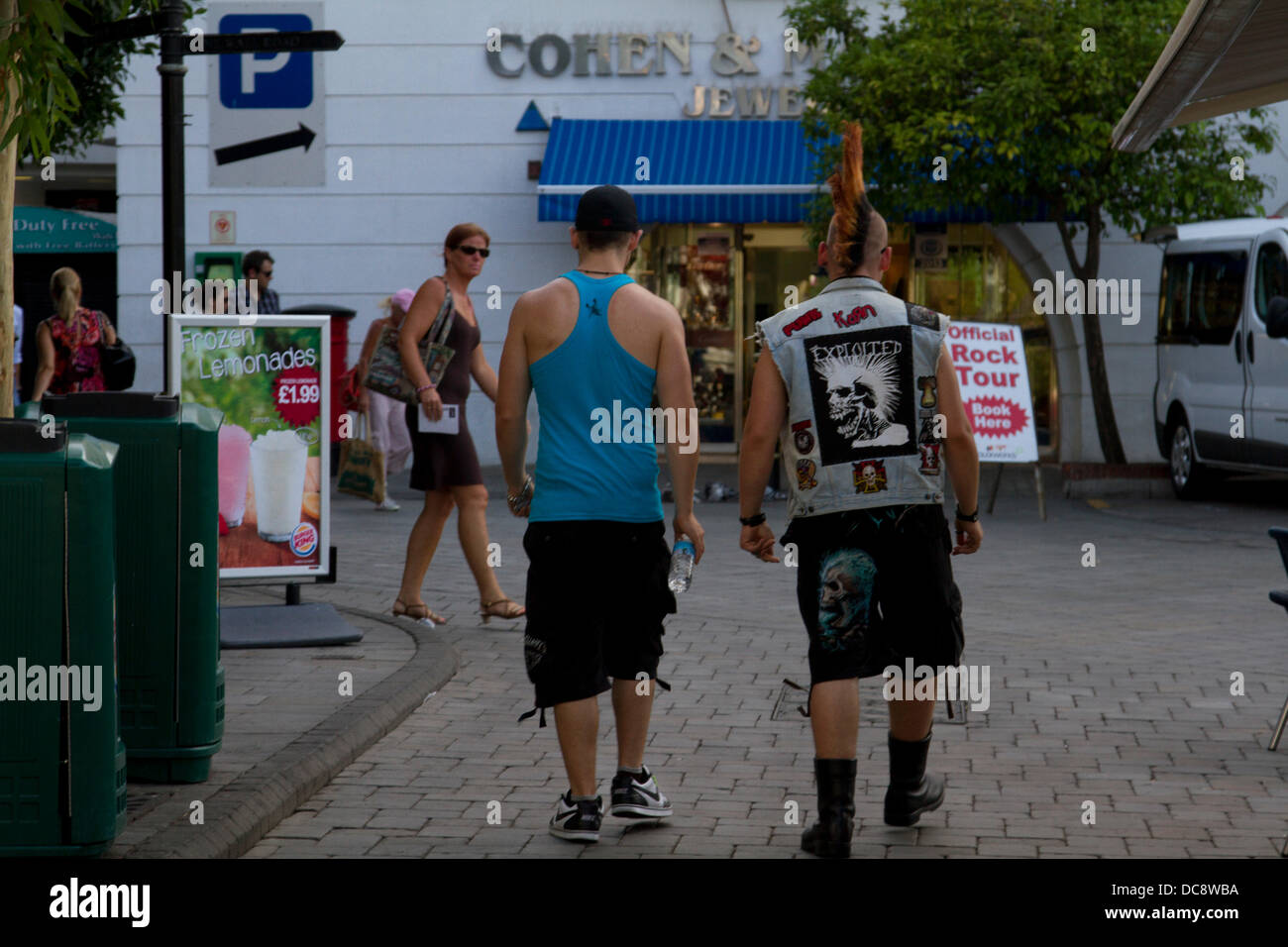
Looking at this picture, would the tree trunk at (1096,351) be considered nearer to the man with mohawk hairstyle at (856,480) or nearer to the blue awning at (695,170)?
the blue awning at (695,170)

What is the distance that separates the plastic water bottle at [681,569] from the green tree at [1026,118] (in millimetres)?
10751

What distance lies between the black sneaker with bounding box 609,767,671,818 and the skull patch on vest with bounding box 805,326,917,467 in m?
1.07

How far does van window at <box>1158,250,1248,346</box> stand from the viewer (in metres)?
15.1

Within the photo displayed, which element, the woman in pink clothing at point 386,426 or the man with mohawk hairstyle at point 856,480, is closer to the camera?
the man with mohawk hairstyle at point 856,480

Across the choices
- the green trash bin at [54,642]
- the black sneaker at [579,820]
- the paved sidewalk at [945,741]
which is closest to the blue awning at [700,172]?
the paved sidewalk at [945,741]

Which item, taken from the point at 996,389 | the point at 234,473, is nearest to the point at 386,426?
the point at 996,389

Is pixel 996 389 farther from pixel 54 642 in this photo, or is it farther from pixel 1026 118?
pixel 54 642

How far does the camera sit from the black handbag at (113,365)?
1028 centimetres

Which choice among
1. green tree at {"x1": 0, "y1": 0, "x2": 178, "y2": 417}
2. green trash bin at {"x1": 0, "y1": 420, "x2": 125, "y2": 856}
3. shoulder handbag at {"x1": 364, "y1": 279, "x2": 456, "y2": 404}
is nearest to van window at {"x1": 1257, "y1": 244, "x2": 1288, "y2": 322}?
shoulder handbag at {"x1": 364, "y1": 279, "x2": 456, "y2": 404}

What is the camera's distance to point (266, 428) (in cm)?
795

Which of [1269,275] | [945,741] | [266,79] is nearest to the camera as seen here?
[945,741]

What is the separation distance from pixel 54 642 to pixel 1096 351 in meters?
13.6

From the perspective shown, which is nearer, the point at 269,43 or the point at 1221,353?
the point at 269,43
